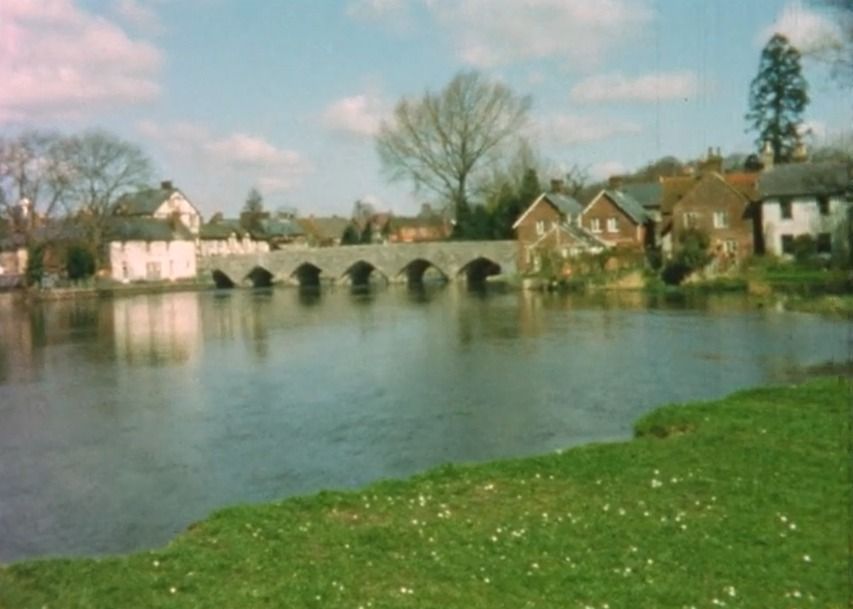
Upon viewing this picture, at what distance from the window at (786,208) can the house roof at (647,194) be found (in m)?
16.5

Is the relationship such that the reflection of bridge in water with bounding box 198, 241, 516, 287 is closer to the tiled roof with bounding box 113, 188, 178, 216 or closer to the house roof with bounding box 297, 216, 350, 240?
the tiled roof with bounding box 113, 188, 178, 216

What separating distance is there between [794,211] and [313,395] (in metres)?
39.0

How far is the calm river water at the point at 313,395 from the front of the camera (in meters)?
14.3

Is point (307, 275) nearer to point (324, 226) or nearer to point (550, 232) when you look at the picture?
point (550, 232)

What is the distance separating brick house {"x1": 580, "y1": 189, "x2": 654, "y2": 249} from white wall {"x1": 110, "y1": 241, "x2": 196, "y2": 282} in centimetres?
3871

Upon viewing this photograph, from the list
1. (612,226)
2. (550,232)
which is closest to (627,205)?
(612,226)

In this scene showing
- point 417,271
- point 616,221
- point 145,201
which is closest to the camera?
point 616,221

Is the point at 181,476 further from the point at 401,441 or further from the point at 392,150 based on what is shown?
the point at 392,150

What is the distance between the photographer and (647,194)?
241 feet

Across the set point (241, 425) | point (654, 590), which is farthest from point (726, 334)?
point (654, 590)

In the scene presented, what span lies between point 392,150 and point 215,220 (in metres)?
38.0

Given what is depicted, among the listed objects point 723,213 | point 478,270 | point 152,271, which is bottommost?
point 478,270

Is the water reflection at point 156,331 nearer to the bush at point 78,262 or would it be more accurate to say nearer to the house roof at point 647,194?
the bush at point 78,262

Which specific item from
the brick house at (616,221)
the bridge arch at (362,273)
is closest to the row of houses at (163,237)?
the bridge arch at (362,273)
